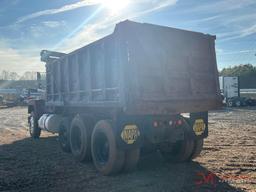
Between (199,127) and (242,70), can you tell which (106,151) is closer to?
(199,127)

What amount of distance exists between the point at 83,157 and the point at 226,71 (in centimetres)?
6997

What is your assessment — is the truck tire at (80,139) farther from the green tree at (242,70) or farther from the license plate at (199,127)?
the green tree at (242,70)

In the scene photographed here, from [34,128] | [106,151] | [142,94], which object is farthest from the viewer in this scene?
[34,128]

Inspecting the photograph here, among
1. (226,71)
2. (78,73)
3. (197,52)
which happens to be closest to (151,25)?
(197,52)

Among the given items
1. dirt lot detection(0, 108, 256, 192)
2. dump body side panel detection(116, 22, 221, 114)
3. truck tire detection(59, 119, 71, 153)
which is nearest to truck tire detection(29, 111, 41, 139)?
dirt lot detection(0, 108, 256, 192)

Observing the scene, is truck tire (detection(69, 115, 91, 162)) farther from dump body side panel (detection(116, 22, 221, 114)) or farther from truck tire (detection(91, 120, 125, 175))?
dump body side panel (detection(116, 22, 221, 114))

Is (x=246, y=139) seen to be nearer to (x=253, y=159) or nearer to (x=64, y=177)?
(x=253, y=159)

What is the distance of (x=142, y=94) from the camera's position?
6.36 m

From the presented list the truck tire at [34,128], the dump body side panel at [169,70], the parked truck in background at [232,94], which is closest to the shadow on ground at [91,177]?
the dump body side panel at [169,70]

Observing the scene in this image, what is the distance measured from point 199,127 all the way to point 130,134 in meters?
2.04

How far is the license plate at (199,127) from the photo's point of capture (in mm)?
7699

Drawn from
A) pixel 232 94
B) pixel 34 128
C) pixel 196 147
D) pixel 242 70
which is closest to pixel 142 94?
pixel 196 147

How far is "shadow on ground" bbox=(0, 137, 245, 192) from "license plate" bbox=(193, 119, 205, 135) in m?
0.83

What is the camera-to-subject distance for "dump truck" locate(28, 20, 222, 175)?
6.49 m
